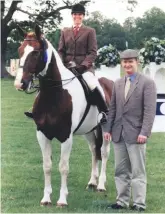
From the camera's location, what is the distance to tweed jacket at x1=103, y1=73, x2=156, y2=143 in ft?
20.2

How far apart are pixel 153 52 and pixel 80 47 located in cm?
734

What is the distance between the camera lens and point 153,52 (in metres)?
14.6

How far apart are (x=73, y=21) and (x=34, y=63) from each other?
1.75 m

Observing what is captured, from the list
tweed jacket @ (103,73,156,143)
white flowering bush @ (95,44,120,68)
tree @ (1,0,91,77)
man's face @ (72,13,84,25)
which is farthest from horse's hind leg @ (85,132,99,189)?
tree @ (1,0,91,77)

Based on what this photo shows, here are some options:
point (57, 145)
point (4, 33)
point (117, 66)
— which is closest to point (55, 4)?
point (4, 33)

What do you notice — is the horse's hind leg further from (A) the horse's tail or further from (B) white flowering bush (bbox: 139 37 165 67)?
(B) white flowering bush (bbox: 139 37 165 67)

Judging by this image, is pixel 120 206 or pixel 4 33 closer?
pixel 120 206

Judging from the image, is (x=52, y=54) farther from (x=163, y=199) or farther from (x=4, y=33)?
(x=4, y=33)

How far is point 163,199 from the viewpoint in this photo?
7.11m

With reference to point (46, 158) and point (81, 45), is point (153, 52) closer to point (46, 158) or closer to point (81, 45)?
point (81, 45)

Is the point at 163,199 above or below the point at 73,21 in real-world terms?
below

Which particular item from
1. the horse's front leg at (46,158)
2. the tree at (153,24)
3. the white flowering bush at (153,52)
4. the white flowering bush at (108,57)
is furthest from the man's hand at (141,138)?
the tree at (153,24)

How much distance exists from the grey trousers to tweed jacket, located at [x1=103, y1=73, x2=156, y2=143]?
0.40ft

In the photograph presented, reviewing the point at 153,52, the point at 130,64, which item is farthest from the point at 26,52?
the point at 153,52
